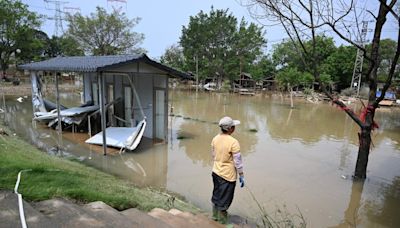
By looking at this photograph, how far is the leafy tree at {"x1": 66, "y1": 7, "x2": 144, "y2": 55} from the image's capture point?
29.8m

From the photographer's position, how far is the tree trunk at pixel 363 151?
20.5 ft

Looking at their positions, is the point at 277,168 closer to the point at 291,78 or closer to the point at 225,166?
the point at 225,166

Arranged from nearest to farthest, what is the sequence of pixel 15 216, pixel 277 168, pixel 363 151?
pixel 15 216 → pixel 363 151 → pixel 277 168

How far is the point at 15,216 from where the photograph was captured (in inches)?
91.0

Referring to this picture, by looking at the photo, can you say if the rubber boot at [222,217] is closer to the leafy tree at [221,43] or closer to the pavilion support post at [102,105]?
the pavilion support post at [102,105]

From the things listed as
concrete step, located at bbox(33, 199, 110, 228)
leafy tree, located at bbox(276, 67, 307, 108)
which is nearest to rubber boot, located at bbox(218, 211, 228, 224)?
concrete step, located at bbox(33, 199, 110, 228)

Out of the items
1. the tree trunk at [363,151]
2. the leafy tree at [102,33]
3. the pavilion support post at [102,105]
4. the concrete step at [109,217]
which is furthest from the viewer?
the leafy tree at [102,33]

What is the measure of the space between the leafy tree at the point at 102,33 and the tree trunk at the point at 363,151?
29.4 metres

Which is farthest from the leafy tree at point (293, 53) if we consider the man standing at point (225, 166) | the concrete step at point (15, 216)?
the concrete step at point (15, 216)

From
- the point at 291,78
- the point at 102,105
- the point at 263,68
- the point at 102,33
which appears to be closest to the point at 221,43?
the point at 263,68

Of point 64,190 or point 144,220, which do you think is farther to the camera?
point 64,190

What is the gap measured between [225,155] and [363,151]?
4.43 metres

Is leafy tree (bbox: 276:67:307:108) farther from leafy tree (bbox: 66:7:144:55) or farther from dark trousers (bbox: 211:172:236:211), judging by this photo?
dark trousers (bbox: 211:172:236:211)

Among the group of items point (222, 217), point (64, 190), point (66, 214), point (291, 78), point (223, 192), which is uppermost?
point (291, 78)
